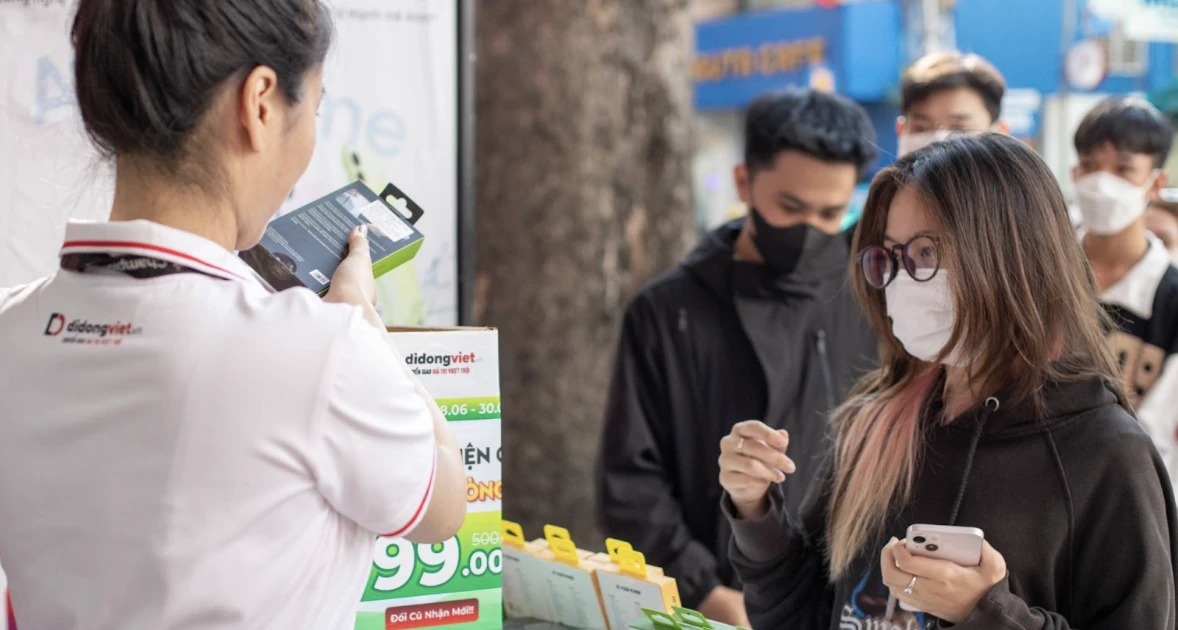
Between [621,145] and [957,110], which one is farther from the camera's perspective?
[621,145]

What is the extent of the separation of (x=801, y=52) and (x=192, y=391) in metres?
11.2

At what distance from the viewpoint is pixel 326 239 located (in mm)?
1474

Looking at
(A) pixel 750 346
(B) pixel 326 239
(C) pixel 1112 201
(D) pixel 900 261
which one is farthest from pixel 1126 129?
(B) pixel 326 239

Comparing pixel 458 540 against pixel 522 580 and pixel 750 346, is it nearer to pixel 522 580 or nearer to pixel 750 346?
pixel 522 580

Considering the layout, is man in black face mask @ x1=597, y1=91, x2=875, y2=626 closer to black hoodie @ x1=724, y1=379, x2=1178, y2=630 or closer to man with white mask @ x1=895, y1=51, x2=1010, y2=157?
man with white mask @ x1=895, y1=51, x2=1010, y2=157

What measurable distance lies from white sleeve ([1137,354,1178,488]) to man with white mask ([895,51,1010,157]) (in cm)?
75

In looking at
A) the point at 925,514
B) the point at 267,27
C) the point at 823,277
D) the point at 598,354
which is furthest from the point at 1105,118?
the point at 267,27

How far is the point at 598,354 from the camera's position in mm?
4484

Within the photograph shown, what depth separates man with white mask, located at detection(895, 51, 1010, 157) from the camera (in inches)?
116

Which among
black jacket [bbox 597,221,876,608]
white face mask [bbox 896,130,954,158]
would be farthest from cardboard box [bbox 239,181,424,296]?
white face mask [bbox 896,130,954,158]

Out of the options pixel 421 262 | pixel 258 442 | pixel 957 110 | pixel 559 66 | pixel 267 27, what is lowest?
pixel 258 442

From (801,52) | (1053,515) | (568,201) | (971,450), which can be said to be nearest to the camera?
(1053,515)

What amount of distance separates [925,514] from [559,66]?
118 inches

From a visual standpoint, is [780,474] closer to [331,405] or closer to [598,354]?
[331,405]
